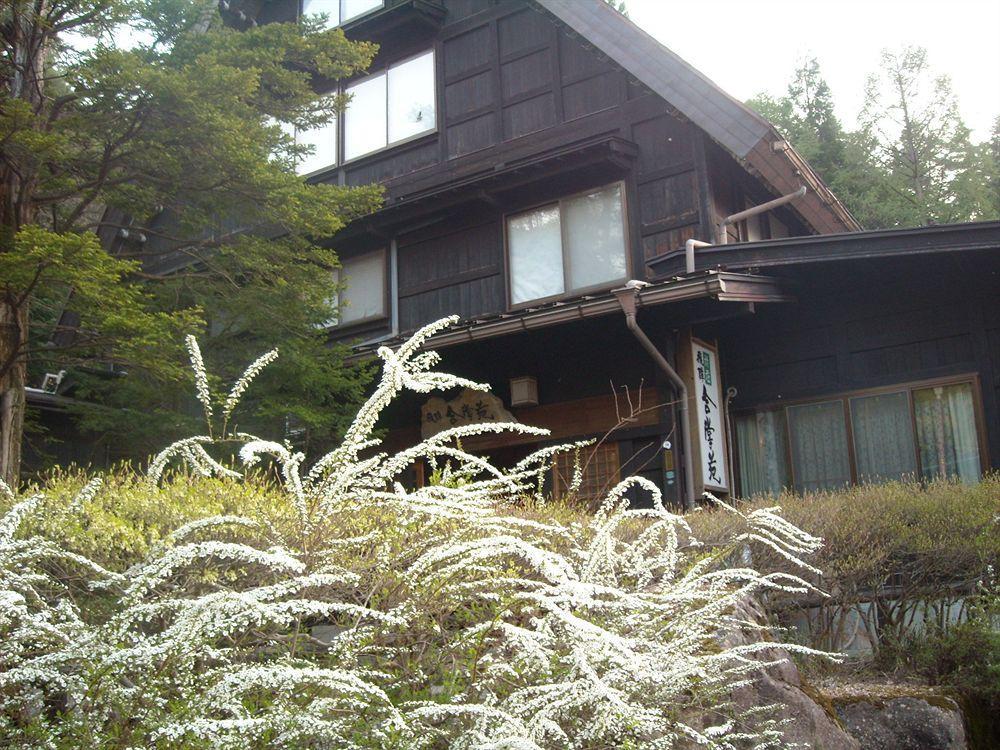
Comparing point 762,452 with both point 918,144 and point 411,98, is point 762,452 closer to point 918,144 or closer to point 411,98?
point 411,98

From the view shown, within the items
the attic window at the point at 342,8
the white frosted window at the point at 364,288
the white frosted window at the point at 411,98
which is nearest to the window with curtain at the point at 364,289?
the white frosted window at the point at 364,288

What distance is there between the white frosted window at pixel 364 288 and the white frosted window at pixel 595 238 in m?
2.80

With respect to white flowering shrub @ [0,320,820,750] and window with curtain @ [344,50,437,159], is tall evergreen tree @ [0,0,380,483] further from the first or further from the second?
white flowering shrub @ [0,320,820,750]

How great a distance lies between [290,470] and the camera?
3.56m

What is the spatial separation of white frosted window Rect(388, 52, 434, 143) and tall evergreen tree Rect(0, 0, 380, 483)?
→ 2.87 meters

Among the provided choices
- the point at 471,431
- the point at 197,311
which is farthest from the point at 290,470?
the point at 197,311

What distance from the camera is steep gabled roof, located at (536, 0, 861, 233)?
1005 cm

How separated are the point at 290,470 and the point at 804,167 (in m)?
8.65

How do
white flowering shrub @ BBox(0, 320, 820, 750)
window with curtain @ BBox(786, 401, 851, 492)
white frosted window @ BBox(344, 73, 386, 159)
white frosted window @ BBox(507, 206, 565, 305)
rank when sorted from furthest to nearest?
white frosted window @ BBox(344, 73, 386, 159) → white frosted window @ BBox(507, 206, 565, 305) → window with curtain @ BBox(786, 401, 851, 492) → white flowering shrub @ BBox(0, 320, 820, 750)

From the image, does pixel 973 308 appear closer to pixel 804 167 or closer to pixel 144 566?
pixel 804 167

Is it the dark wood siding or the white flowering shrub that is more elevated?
the dark wood siding

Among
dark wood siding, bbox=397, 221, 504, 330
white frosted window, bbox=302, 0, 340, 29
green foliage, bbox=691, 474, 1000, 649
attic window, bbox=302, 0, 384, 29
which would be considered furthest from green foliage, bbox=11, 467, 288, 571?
white frosted window, bbox=302, 0, 340, 29

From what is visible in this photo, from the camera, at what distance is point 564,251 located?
459 inches

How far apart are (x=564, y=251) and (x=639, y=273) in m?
1.03
